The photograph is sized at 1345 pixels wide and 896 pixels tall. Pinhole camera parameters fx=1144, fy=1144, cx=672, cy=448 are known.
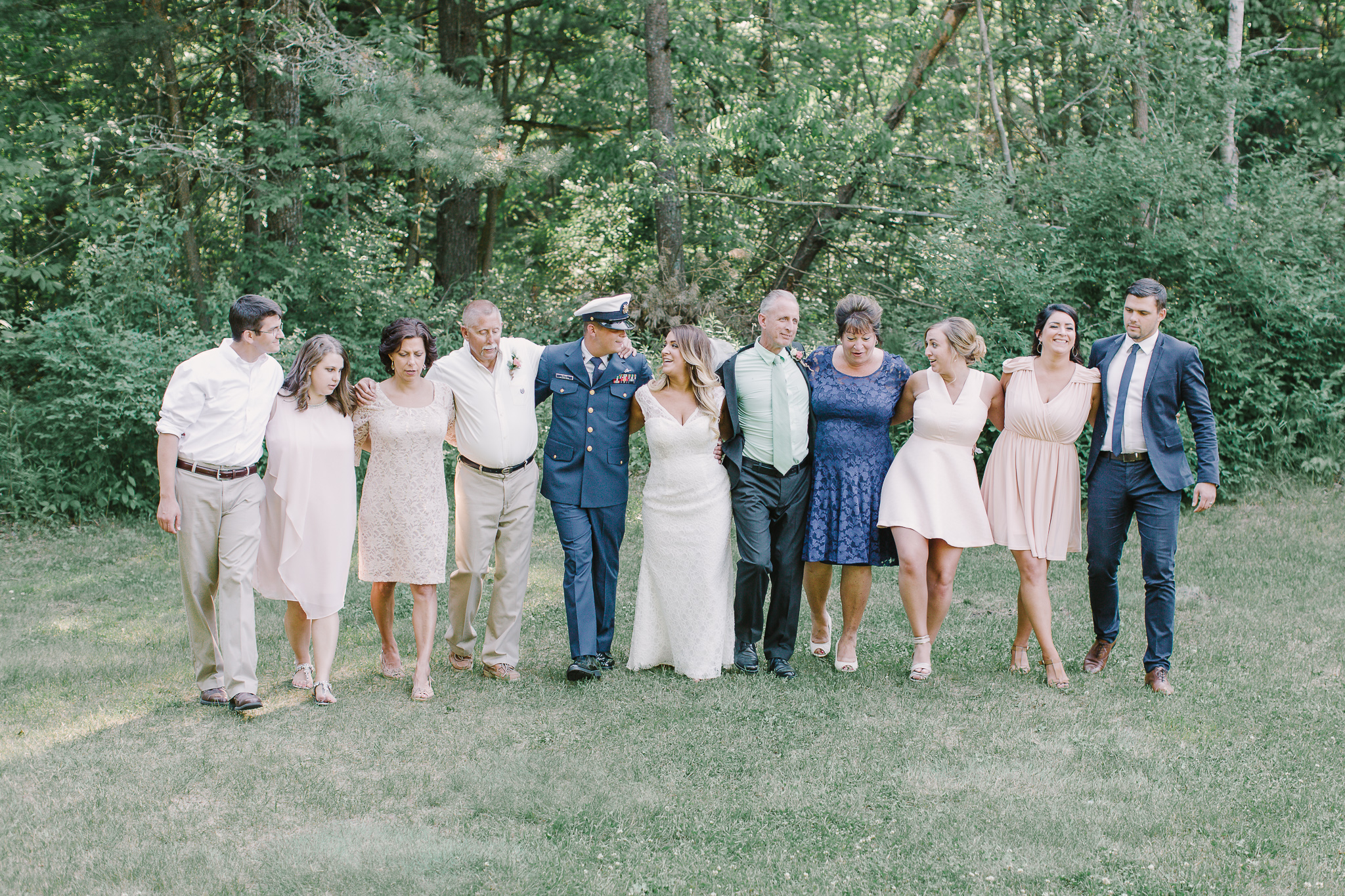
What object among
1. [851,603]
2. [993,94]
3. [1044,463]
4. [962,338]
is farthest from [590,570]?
[993,94]

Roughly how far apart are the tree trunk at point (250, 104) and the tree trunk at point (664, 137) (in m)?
4.82

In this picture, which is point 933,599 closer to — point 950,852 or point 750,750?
point 750,750

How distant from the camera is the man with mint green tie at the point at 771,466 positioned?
5969 mm

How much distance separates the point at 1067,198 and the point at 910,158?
13.9ft

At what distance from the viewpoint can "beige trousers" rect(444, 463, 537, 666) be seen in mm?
5938

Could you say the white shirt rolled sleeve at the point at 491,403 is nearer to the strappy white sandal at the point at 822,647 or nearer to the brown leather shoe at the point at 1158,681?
the strappy white sandal at the point at 822,647

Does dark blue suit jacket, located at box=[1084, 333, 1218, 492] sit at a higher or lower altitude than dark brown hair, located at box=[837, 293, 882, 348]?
lower

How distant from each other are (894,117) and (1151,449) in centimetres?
1139

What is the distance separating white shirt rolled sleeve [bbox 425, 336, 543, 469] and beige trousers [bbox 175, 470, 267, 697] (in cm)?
106

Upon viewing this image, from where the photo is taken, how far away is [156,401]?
10961 mm

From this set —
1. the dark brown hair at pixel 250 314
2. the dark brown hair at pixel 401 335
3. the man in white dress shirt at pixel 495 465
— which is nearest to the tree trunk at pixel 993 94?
the man in white dress shirt at pixel 495 465

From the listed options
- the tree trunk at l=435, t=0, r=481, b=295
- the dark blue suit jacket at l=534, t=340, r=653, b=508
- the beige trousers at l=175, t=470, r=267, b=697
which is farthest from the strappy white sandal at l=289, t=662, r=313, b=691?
the tree trunk at l=435, t=0, r=481, b=295

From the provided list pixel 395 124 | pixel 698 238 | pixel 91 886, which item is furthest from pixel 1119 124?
pixel 91 886

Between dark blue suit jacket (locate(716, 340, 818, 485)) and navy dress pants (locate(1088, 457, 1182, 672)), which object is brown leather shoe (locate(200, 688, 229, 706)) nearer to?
dark blue suit jacket (locate(716, 340, 818, 485))
